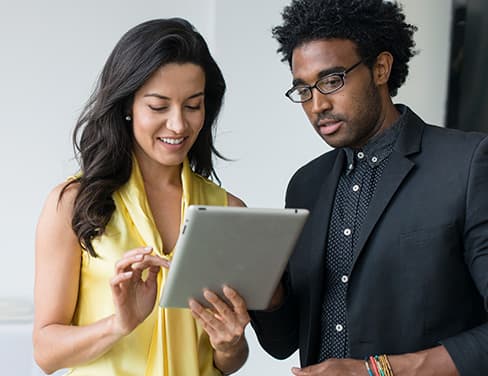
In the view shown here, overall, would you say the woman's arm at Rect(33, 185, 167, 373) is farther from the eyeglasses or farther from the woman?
the eyeglasses

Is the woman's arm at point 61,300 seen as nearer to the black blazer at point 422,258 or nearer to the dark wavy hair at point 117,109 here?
the dark wavy hair at point 117,109

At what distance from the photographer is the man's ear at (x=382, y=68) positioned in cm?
217

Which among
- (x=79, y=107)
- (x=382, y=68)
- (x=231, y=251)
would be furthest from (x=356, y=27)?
(x=79, y=107)

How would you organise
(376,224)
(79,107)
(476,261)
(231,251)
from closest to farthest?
(231,251) < (476,261) < (376,224) < (79,107)

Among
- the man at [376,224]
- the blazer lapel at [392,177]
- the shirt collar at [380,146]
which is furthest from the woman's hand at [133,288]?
the shirt collar at [380,146]

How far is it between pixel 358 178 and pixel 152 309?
600mm

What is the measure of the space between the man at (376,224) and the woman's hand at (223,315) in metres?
0.17

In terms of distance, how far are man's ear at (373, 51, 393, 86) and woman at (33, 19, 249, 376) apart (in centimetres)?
42

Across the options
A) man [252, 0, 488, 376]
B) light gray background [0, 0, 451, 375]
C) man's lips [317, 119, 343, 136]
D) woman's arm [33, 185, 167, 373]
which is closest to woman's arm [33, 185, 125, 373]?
woman's arm [33, 185, 167, 373]

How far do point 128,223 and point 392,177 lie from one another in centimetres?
65

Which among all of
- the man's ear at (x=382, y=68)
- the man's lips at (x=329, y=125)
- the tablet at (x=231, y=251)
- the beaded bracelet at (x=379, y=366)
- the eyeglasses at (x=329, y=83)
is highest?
the man's ear at (x=382, y=68)

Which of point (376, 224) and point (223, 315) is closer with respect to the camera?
point (223, 315)

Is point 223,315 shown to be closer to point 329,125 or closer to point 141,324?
point 141,324

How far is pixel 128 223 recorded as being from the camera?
7.00 feet
